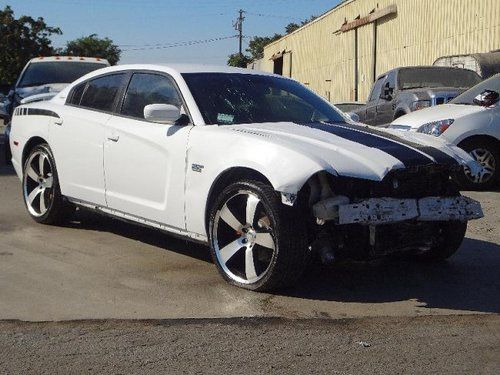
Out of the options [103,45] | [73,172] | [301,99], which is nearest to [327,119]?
[301,99]

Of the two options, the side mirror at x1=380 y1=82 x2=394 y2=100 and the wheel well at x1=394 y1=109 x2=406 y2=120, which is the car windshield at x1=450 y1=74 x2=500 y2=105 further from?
the side mirror at x1=380 y1=82 x2=394 y2=100

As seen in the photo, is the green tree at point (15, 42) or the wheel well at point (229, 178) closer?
the wheel well at point (229, 178)

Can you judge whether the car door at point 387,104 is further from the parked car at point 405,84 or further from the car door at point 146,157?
the car door at point 146,157

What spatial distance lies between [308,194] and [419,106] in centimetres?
825

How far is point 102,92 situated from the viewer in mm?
7094

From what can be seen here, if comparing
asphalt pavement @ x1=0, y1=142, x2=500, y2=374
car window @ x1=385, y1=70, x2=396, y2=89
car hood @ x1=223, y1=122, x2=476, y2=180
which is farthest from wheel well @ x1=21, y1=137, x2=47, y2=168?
car window @ x1=385, y1=70, x2=396, y2=89

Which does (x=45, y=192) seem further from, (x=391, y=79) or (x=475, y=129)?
(x=391, y=79)

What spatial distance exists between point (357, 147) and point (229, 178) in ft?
3.07

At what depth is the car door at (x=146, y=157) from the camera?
5.94 m

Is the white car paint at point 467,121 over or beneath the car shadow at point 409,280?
over

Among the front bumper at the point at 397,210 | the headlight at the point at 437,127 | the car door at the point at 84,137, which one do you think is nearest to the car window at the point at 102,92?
the car door at the point at 84,137

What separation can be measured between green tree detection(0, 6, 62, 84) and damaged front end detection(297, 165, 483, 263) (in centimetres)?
5664

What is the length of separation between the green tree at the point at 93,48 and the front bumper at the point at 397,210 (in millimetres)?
73941

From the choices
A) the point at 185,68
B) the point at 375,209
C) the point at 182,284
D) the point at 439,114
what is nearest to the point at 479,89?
the point at 439,114
